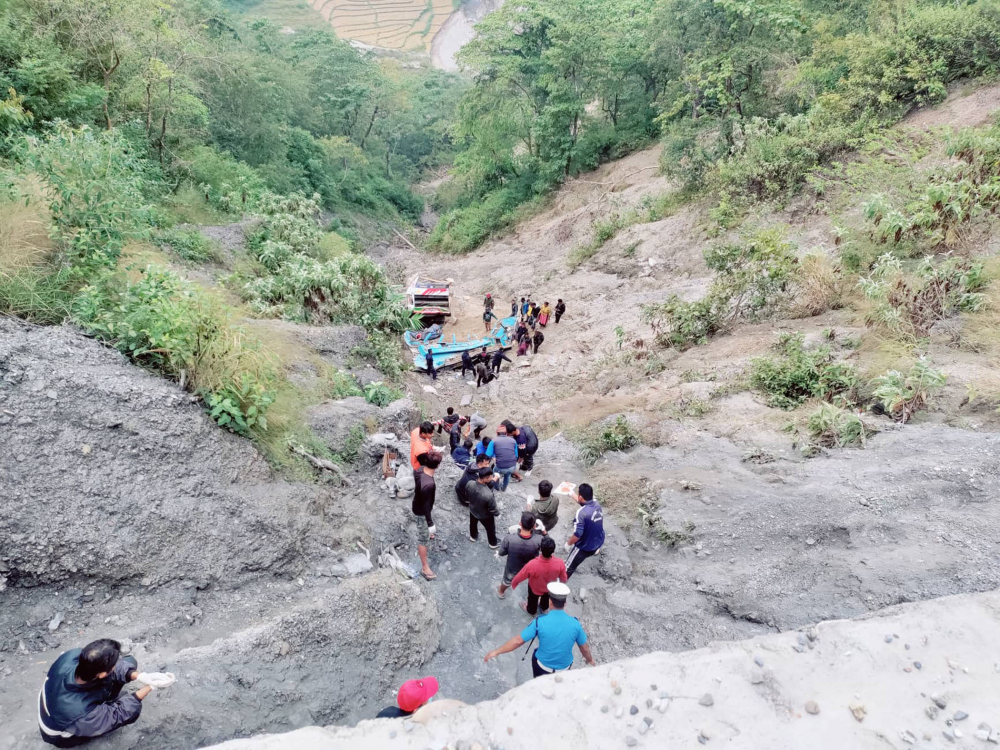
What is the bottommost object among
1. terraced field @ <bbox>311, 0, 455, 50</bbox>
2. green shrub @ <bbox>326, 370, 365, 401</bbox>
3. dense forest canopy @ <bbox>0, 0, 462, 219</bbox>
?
green shrub @ <bbox>326, 370, 365, 401</bbox>

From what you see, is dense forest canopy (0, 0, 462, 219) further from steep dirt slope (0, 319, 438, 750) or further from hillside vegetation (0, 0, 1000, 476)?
steep dirt slope (0, 319, 438, 750)

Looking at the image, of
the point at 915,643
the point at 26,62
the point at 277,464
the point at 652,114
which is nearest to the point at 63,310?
the point at 277,464

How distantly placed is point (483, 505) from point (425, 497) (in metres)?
0.61

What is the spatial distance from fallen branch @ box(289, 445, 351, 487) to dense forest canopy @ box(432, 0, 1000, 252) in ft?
45.6

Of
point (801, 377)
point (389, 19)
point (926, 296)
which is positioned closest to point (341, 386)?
point (801, 377)

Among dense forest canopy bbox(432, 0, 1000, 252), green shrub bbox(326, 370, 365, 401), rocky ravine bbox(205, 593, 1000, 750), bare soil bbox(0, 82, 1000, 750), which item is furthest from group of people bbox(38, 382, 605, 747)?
dense forest canopy bbox(432, 0, 1000, 252)

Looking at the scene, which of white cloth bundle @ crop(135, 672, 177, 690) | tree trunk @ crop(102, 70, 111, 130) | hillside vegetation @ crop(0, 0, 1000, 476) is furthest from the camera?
tree trunk @ crop(102, 70, 111, 130)

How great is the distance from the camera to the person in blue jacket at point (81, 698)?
3.13 m

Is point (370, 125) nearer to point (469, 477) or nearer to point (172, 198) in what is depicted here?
point (172, 198)

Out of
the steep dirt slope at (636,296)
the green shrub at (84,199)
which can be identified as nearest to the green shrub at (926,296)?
the steep dirt slope at (636,296)

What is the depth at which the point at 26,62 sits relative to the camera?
35.7 feet

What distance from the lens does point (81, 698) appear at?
125 inches

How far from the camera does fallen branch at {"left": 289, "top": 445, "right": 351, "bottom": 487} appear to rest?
20.2 ft

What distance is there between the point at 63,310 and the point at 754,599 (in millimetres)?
7315
